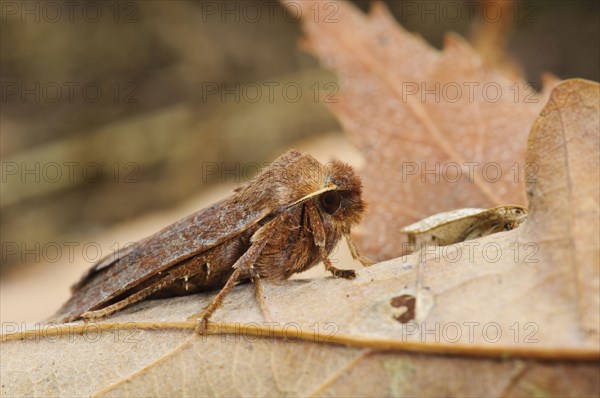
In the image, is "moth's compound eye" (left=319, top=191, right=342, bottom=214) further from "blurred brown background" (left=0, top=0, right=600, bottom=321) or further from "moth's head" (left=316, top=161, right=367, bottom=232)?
"blurred brown background" (left=0, top=0, right=600, bottom=321)

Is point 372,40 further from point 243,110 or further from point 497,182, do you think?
point 243,110

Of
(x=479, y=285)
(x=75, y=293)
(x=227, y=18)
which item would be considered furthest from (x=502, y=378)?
(x=227, y=18)

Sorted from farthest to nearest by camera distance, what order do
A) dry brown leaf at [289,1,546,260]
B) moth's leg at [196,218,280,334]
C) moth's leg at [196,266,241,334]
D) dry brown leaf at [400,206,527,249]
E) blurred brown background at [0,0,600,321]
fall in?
1. blurred brown background at [0,0,600,321]
2. dry brown leaf at [289,1,546,260]
3. dry brown leaf at [400,206,527,249]
4. moth's leg at [196,218,280,334]
5. moth's leg at [196,266,241,334]

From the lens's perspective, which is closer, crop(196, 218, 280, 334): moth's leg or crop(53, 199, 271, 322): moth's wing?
crop(196, 218, 280, 334): moth's leg

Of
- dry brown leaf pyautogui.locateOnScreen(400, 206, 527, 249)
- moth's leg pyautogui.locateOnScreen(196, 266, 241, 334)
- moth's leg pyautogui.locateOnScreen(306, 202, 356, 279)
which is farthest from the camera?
moth's leg pyautogui.locateOnScreen(306, 202, 356, 279)

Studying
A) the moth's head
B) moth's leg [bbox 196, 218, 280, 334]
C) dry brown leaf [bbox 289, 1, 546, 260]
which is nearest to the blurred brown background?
dry brown leaf [bbox 289, 1, 546, 260]

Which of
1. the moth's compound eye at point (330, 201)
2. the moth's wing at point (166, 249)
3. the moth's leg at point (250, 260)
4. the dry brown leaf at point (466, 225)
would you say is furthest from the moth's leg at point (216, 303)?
the dry brown leaf at point (466, 225)

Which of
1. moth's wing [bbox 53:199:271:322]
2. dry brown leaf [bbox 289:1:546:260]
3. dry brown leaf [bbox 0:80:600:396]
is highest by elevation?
dry brown leaf [bbox 289:1:546:260]

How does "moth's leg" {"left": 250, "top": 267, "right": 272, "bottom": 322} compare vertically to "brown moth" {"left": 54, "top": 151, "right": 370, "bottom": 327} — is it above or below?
below

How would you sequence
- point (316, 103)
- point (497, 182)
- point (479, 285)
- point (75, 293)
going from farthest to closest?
point (316, 103) → point (497, 182) → point (75, 293) → point (479, 285)
